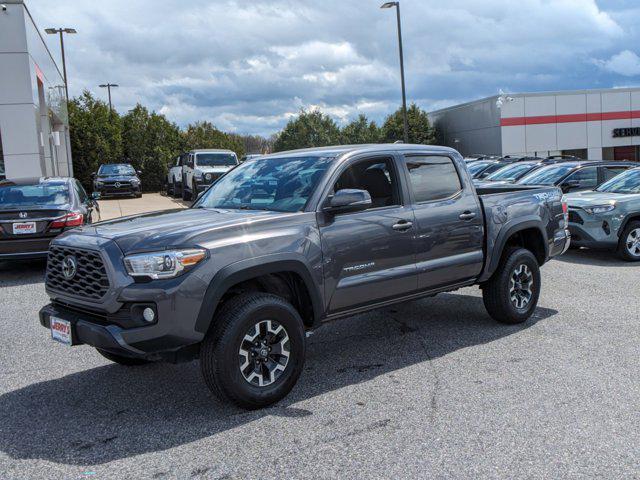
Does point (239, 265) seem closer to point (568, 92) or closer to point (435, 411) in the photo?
point (435, 411)

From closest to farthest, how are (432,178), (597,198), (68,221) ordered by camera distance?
(432,178), (68,221), (597,198)

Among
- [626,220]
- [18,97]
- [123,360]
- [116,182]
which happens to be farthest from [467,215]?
[116,182]

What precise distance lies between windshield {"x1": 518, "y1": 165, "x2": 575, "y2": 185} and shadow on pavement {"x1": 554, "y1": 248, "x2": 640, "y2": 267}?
223 centimetres

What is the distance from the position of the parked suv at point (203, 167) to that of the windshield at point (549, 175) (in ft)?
37.5

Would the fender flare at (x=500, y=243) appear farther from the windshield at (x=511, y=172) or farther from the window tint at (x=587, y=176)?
the windshield at (x=511, y=172)

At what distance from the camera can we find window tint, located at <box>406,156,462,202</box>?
5.69 m

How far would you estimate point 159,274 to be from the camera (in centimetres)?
404

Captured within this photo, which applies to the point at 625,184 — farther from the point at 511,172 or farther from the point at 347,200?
the point at 347,200

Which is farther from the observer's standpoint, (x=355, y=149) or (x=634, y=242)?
(x=634, y=242)

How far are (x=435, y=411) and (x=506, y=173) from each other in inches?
589

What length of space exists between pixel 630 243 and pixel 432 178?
6.13 meters

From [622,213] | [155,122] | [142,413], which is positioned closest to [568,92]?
[155,122]

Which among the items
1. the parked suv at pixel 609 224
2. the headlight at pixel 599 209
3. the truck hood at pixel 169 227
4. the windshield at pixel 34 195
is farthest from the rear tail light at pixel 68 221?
the headlight at pixel 599 209

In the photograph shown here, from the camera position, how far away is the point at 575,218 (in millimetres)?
10703
